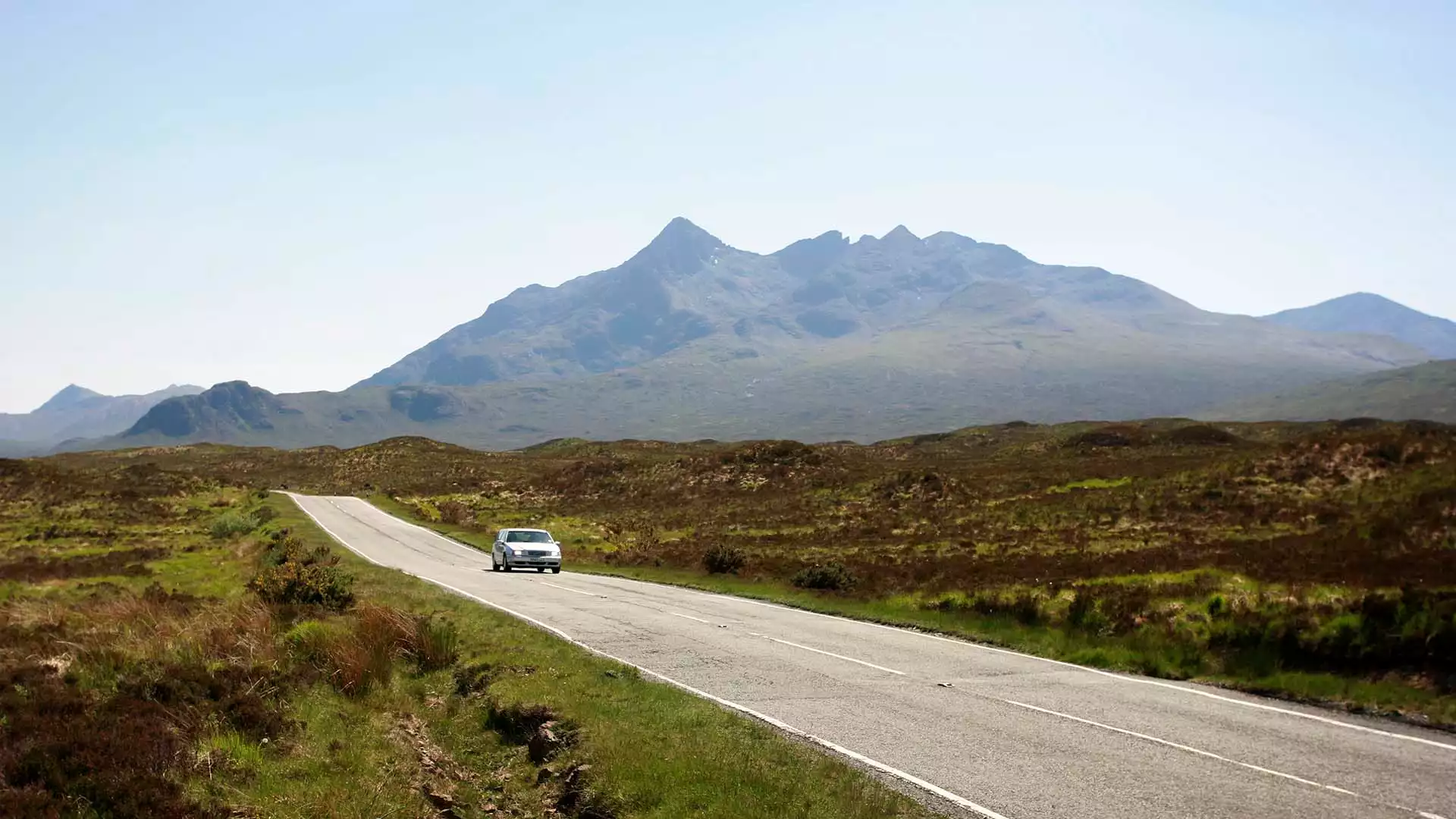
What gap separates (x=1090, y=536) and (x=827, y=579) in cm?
1471

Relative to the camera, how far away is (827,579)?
29766mm

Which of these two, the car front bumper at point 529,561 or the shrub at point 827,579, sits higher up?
the shrub at point 827,579

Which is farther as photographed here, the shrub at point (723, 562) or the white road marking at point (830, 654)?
the shrub at point (723, 562)

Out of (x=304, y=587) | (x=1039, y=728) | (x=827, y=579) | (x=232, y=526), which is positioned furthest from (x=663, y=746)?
(x=232, y=526)

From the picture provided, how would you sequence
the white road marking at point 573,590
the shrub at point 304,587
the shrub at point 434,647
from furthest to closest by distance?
the white road marking at point 573,590 → the shrub at point 304,587 → the shrub at point 434,647

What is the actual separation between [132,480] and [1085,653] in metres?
88.7

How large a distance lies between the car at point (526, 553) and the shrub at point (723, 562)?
615 cm

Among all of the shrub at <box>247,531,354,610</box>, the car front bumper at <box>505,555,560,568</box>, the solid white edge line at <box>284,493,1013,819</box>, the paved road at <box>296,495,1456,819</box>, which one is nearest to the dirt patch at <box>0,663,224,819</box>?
the solid white edge line at <box>284,493,1013,819</box>

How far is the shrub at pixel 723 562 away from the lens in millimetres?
35500

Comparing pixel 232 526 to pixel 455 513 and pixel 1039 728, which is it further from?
pixel 1039 728

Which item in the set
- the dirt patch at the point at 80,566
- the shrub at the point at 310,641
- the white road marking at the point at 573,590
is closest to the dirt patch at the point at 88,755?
the shrub at the point at 310,641

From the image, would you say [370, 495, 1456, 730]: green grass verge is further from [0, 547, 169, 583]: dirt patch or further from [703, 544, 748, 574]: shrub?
[0, 547, 169, 583]: dirt patch

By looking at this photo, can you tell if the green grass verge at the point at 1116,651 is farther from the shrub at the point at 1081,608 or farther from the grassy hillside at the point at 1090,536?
the shrub at the point at 1081,608

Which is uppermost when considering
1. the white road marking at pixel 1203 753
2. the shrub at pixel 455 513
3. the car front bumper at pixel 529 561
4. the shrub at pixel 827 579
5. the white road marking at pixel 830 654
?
the white road marking at pixel 1203 753
